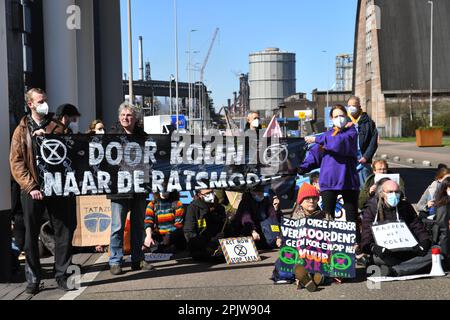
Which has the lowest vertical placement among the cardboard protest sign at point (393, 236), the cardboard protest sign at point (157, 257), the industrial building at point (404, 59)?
the cardboard protest sign at point (157, 257)

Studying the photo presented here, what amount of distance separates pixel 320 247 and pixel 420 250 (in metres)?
1.20

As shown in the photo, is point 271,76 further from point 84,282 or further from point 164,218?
point 84,282

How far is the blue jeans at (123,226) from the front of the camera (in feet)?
25.5

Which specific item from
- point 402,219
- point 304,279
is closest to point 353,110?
point 402,219

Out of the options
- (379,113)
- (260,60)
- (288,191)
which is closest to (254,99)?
(260,60)

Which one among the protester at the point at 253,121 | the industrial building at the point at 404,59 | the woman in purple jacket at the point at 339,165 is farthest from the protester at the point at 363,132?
the industrial building at the point at 404,59

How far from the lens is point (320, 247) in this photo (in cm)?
689

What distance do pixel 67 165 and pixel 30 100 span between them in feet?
3.48

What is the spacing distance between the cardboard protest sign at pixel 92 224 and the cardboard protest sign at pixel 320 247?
3.40 m

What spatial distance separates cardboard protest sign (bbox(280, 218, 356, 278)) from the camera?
6.86 meters

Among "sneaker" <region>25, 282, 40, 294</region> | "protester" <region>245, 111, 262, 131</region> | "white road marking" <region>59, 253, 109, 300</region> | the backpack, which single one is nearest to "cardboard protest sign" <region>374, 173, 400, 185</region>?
the backpack

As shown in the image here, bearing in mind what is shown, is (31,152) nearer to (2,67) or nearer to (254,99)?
(2,67)

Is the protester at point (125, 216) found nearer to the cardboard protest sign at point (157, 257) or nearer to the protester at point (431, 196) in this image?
the cardboard protest sign at point (157, 257)

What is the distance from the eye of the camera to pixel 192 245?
8.59 meters
